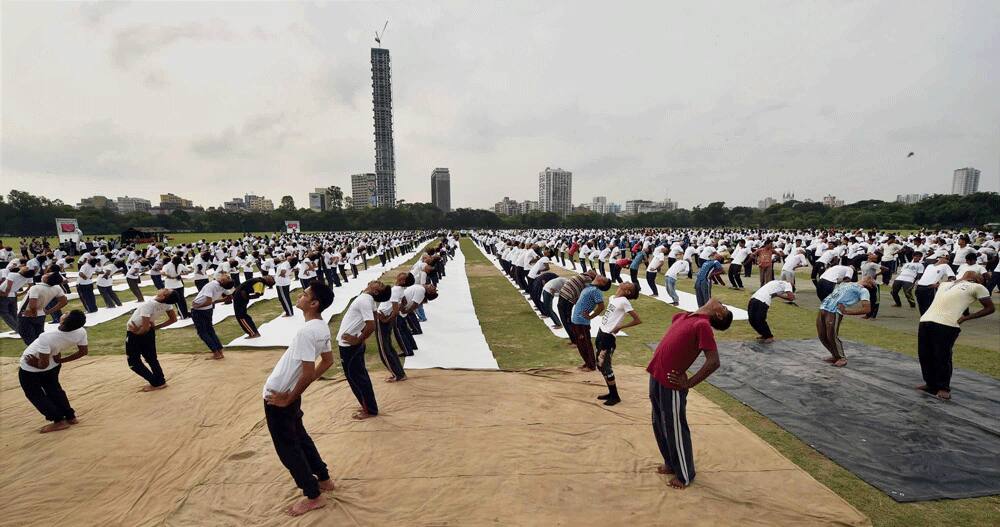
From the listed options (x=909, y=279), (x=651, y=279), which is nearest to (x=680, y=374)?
(x=651, y=279)

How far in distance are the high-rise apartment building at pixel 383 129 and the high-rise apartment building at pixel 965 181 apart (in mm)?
205574

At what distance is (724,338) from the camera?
8.60 meters

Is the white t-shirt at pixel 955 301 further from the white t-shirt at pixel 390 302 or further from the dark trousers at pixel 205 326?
the dark trousers at pixel 205 326

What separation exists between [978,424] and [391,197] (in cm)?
14466

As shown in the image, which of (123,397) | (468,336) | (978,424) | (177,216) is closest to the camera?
(978,424)

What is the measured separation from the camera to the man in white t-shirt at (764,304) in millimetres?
8102

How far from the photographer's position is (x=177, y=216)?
7650 cm

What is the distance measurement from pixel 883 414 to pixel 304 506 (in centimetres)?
689

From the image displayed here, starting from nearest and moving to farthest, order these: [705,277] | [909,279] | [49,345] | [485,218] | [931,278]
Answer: [49,345], [931,278], [705,277], [909,279], [485,218]

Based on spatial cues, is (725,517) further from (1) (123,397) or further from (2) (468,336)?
(1) (123,397)

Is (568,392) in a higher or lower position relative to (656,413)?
lower

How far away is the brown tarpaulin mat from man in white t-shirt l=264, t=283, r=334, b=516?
0.27 meters

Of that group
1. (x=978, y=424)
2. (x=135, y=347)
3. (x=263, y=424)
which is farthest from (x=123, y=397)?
(x=978, y=424)

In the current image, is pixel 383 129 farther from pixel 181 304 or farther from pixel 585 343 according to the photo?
pixel 585 343
